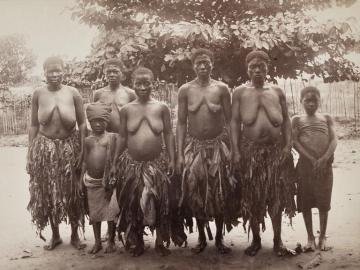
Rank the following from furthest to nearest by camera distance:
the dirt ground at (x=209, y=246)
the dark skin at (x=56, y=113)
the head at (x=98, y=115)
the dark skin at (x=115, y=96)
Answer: the dark skin at (x=115, y=96) → the dark skin at (x=56, y=113) → the head at (x=98, y=115) → the dirt ground at (x=209, y=246)

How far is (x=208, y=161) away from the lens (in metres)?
2.86

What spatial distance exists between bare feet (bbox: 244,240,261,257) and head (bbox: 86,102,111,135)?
4.01ft

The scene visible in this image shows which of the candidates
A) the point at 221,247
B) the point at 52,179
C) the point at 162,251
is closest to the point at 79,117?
the point at 52,179

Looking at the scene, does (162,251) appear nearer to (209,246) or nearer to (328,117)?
(209,246)

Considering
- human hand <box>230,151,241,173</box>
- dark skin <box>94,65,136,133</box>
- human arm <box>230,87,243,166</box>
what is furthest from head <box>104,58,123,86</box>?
human hand <box>230,151,241,173</box>

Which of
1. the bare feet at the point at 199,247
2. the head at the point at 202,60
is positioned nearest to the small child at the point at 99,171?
the bare feet at the point at 199,247

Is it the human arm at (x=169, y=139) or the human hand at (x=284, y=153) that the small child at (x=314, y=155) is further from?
the human arm at (x=169, y=139)

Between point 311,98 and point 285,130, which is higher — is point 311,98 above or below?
above

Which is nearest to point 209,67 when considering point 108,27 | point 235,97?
point 235,97

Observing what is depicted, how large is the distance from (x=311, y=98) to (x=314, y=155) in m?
0.36

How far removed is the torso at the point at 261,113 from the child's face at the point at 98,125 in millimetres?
915

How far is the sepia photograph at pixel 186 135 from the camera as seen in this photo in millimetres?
2812

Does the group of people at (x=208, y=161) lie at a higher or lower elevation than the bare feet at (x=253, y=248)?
higher

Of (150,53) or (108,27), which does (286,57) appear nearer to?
(150,53)
